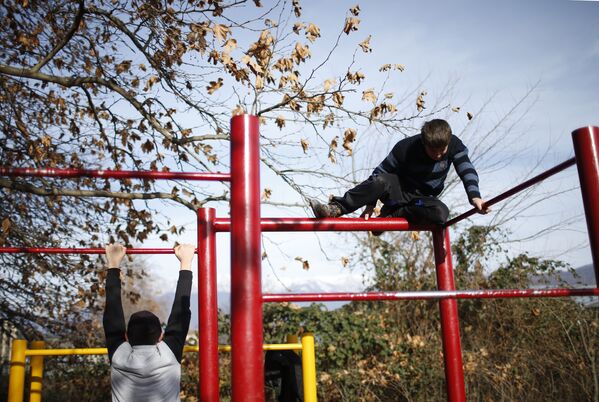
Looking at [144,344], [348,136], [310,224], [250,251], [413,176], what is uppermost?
[348,136]

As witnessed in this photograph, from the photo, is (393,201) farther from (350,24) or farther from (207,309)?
(350,24)

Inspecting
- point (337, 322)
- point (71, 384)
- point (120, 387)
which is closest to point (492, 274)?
point (337, 322)

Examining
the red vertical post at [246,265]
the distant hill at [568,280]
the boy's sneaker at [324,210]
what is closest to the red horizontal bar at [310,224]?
the red vertical post at [246,265]

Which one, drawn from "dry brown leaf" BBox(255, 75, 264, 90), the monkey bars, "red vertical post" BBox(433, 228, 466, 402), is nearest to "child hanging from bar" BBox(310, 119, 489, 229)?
"red vertical post" BBox(433, 228, 466, 402)

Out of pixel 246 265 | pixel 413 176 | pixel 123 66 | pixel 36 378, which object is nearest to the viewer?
pixel 246 265

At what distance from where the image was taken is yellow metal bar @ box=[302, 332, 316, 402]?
3.84 m

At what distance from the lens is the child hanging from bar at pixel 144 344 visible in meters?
2.15

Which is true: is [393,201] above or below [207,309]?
above

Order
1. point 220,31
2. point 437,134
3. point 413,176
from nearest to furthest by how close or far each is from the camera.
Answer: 1. point 437,134
2. point 413,176
3. point 220,31

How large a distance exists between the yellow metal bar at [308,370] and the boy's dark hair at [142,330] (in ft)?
6.18

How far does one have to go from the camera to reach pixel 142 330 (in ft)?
7.14

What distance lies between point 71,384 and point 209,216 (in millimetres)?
5667

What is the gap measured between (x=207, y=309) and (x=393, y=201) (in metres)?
1.20

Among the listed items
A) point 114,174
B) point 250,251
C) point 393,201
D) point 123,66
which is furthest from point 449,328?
point 123,66
